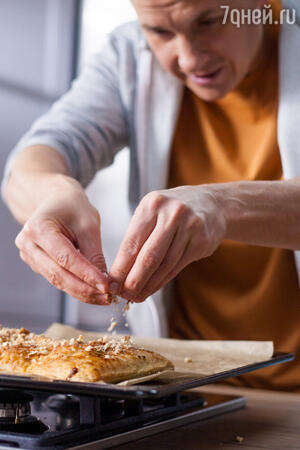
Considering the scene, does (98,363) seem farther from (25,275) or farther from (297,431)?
(25,275)

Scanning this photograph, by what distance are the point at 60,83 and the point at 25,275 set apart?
1679mm

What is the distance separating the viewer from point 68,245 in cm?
115

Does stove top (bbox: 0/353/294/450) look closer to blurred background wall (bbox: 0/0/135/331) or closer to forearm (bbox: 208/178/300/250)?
forearm (bbox: 208/178/300/250)

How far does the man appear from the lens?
4.13 feet

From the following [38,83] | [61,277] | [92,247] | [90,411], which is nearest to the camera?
[90,411]

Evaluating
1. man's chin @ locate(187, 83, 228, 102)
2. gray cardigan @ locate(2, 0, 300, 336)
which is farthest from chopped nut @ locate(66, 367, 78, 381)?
man's chin @ locate(187, 83, 228, 102)

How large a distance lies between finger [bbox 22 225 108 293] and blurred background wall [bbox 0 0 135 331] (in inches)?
159

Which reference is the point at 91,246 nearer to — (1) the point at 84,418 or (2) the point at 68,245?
(2) the point at 68,245

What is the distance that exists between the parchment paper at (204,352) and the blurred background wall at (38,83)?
147 inches

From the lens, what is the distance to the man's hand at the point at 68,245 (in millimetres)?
1109

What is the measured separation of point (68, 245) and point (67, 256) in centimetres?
3

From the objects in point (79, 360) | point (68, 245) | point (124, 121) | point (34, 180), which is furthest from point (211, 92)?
point (79, 360)

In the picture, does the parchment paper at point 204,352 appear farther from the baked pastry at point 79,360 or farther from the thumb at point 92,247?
the thumb at point 92,247

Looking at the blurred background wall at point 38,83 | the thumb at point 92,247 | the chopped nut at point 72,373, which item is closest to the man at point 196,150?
the thumb at point 92,247
